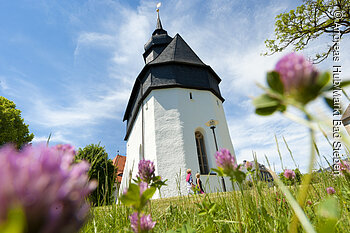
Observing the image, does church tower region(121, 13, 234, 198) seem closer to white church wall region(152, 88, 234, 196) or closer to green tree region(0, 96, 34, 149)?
white church wall region(152, 88, 234, 196)

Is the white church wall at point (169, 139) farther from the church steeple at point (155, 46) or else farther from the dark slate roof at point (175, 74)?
the church steeple at point (155, 46)

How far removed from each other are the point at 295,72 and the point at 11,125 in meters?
21.1

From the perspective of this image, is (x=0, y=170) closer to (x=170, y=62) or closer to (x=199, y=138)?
(x=199, y=138)

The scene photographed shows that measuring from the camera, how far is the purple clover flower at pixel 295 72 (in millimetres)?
412

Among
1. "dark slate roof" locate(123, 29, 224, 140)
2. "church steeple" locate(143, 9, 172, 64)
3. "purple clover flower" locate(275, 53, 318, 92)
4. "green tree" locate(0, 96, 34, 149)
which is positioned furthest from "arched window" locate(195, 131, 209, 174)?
"green tree" locate(0, 96, 34, 149)

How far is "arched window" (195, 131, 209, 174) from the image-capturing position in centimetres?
1204

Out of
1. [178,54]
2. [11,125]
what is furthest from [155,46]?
[11,125]

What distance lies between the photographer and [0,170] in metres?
0.23

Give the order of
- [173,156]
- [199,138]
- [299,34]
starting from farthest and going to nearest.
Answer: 1. [199,138]
2. [173,156]
3. [299,34]

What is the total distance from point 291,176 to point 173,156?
9.80 metres

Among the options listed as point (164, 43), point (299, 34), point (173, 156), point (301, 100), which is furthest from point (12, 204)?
point (164, 43)

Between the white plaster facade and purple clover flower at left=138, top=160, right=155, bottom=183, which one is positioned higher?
the white plaster facade

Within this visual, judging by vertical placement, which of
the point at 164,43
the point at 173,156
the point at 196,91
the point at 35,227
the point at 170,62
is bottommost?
the point at 35,227

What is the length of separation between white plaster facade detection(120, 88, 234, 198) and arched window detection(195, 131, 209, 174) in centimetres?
37
